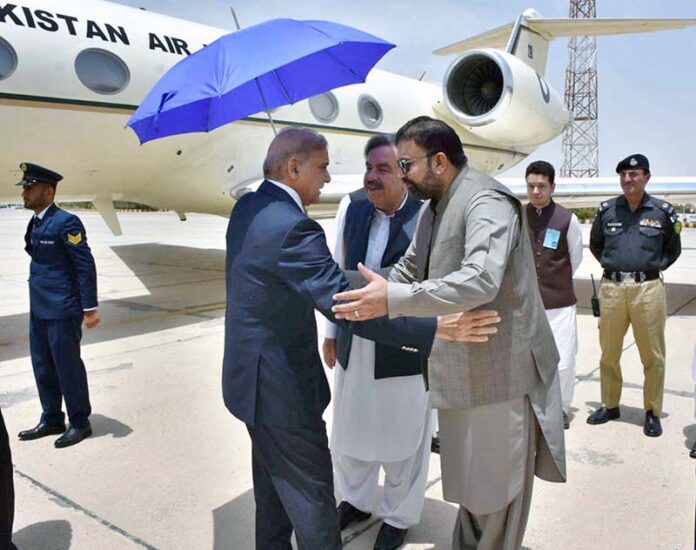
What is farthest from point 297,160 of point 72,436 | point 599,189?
point 599,189

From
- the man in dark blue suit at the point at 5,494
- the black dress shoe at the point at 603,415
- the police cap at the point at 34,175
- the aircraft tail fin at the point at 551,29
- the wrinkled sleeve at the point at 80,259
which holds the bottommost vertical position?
the black dress shoe at the point at 603,415

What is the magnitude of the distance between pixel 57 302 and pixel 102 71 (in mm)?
4145

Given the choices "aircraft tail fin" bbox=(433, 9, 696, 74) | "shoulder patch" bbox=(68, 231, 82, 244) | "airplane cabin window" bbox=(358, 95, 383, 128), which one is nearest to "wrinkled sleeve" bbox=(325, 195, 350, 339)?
"shoulder patch" bbox=(68, 231, 82, 244)

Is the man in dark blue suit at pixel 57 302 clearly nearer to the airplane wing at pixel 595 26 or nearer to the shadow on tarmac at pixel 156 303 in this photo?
the shadow on tarmac at pixel 156 303

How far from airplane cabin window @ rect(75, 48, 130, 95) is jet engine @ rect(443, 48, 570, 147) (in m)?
6.03

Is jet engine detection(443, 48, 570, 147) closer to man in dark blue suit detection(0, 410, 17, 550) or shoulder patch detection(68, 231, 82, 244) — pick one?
shoulder patch detection(68, 231, 82, 244)

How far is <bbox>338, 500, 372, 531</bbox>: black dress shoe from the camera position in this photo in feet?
10.2

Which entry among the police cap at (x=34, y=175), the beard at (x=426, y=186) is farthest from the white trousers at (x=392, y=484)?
the police cap at (x=34, y=175)

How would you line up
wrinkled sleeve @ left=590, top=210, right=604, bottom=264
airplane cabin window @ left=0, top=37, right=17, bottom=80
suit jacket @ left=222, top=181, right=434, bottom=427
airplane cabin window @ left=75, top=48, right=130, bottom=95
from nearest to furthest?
1. suit jacket @ left=222, top=181, right=434, bottom=427
2. wrinkled sleeve @ left=590, top=210, right=604, bottom=264
3. airplane cabin window @ left=0, top=37, right=17, bottom=80
4. airplane cabin window @ left=75, top=48, right=130, bottom=95

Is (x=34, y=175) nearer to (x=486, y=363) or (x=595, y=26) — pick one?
(x=486, y=363)

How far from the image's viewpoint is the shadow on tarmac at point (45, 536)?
290 centimetres

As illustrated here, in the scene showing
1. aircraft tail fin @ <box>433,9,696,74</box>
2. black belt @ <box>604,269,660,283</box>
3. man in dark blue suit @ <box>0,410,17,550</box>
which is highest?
aircraft tail fin @ <box>433,9,696,74</box>

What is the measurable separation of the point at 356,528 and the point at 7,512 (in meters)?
1.58

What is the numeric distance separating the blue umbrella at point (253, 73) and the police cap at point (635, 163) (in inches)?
70.9
